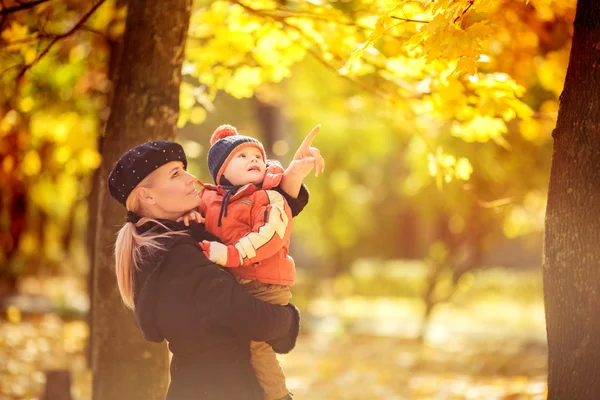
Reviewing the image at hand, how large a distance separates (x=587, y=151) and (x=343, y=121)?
11806mm

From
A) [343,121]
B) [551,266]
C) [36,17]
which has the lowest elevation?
[551,266]

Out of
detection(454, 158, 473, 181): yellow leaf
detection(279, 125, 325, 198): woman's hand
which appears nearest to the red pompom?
detection(279, 125, 325, 198): woman's hand

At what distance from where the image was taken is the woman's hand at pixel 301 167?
9.90ft

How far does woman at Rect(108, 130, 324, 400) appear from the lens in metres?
2.84

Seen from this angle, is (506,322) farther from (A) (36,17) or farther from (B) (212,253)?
(B) (212,253)

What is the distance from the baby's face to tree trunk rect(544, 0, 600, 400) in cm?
148

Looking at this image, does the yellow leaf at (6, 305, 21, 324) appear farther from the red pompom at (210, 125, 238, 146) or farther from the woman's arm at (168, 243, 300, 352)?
the woman's arm at (168, 243, 300, 352)

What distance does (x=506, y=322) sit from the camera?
15.9 meters

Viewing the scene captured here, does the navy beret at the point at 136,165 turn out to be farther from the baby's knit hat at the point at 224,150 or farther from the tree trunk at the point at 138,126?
the tree trunk at the point at 138,126

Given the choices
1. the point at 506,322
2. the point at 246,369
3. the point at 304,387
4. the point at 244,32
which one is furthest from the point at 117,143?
the point at 506,322

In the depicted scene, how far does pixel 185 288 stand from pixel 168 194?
0.43 metres

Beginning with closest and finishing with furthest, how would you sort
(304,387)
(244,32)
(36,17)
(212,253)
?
(212,253)
(244,32)
(36,17)
(304,387)

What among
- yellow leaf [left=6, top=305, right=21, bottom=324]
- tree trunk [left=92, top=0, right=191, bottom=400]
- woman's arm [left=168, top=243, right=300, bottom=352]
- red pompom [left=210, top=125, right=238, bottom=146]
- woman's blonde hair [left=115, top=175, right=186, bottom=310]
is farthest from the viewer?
yellow leaf [left=6, top=305, right=21, bottom=324]

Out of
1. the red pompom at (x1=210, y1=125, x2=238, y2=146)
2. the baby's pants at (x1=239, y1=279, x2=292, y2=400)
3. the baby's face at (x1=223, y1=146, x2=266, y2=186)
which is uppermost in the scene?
the red pompom at (x1=210, y1=125, x2=238, y2=146)
